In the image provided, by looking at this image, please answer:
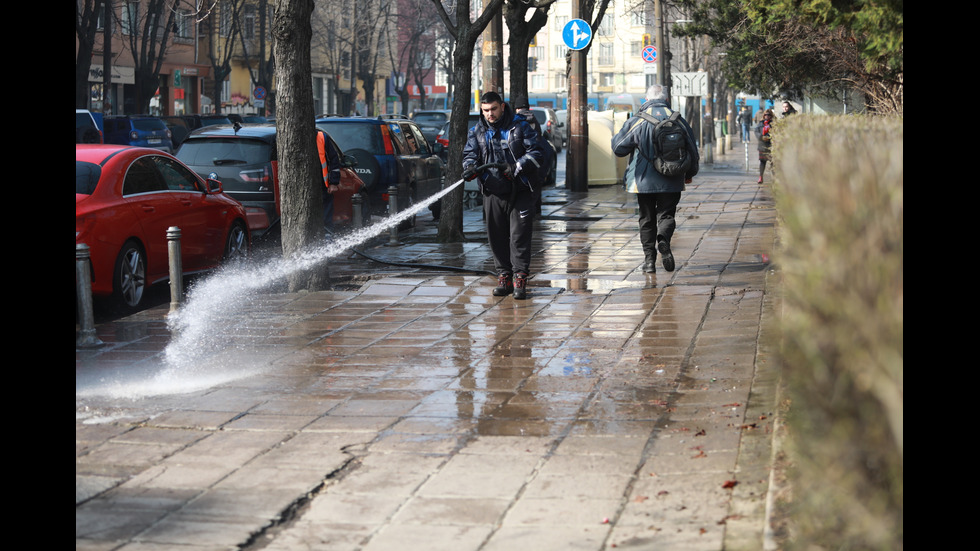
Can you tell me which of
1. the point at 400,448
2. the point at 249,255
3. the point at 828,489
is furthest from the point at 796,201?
the point at 249,255

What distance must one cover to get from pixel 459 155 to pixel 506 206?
4.37m

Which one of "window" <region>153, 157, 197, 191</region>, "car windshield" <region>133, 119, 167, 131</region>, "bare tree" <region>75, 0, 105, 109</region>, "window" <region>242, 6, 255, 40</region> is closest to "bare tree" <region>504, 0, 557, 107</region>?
"window" <region>153, 157, 197, 191</region>

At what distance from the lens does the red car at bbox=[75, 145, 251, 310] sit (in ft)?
32.5

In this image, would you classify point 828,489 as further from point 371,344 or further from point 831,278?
point 371,344

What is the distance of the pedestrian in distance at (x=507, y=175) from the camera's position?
10.3 m

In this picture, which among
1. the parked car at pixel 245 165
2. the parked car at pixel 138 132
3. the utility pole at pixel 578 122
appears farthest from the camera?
the parked car at pixel 138 132

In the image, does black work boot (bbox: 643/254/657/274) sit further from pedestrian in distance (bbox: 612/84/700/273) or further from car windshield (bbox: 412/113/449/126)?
car windshield (bbox: 412/113/449/126)

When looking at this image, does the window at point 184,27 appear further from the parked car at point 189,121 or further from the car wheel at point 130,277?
the car wheel at point 130,277

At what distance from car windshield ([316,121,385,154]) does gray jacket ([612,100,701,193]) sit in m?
6.80

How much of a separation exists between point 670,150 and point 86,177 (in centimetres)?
541

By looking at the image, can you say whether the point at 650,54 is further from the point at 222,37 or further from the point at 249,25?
the point at 249,25

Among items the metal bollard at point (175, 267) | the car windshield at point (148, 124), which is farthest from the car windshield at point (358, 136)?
the car windshield at point (148, 124)

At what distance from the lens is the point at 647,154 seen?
11.5m

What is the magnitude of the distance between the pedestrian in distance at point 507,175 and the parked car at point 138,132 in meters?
25.5
